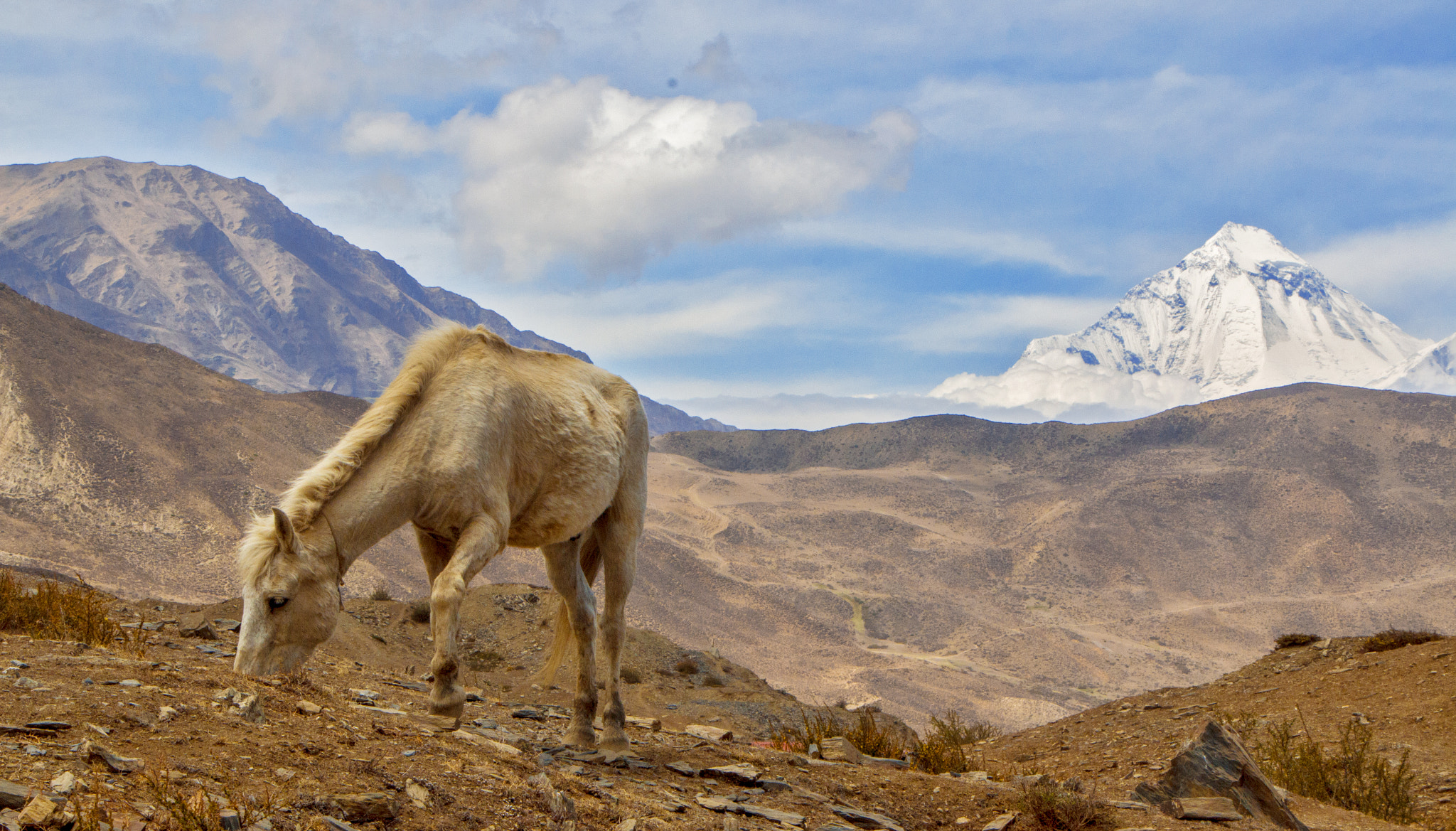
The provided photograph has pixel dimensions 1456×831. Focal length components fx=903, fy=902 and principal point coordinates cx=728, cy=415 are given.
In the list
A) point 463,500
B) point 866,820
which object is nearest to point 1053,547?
point 866,820

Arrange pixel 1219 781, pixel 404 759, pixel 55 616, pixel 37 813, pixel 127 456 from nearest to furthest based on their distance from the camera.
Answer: pixel 37 813
pixel 404 759
pixel 1219 781
pixel 55 616
pixel 127 456

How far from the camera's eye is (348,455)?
232 inches

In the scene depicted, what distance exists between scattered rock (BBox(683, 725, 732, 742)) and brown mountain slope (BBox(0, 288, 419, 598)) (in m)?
32.3

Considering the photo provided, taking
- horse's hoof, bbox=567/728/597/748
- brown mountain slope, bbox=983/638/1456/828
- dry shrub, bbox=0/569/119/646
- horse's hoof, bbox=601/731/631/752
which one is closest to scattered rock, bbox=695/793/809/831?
horse's hoof, bbox=601/731/631/752

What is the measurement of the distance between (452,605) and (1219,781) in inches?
224

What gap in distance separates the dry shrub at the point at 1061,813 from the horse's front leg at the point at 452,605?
3.75 m

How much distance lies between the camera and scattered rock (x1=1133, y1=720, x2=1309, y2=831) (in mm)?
6637

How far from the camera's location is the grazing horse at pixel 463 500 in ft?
18.2

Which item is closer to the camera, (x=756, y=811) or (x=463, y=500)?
(x=756, y=811)

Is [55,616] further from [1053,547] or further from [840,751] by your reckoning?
[1053,547]

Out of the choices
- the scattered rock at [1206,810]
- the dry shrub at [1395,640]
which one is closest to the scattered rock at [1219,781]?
the scattered rock at [1206,810]

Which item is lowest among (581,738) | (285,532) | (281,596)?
(581,738)

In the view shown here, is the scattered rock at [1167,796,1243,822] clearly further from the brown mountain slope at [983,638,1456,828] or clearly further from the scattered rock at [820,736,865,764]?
the scattered rock at [820,736,865,764]

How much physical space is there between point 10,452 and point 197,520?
10.2 meters
